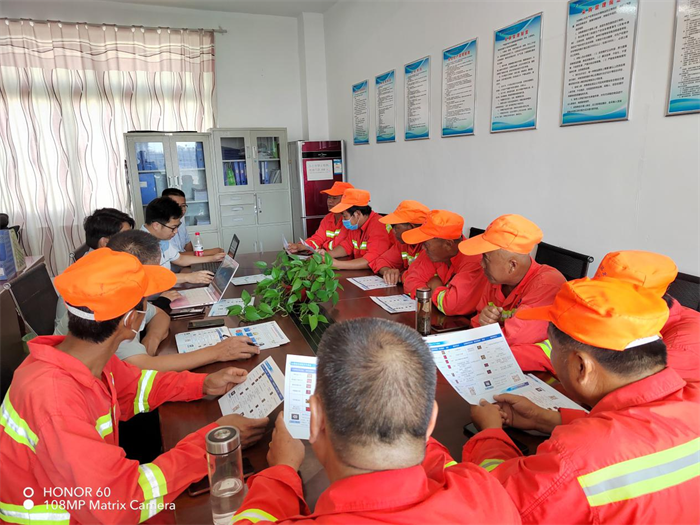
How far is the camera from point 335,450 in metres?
0.68

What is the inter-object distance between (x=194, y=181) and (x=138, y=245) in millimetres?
3653

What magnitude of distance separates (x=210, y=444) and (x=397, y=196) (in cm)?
349

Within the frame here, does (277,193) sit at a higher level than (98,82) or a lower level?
lower

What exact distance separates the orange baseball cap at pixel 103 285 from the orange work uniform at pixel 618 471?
92 centimetres

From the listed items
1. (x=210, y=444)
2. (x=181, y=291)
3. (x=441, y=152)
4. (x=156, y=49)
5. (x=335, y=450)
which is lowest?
(x=181, y=291)

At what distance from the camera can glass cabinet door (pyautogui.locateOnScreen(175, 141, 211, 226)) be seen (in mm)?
4969

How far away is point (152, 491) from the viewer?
3.22ft

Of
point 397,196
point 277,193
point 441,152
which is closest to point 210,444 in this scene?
point 441,152

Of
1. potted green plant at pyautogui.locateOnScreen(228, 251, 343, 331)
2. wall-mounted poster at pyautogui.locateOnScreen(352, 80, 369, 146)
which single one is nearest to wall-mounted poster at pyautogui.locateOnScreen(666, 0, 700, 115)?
potted green plant at pyautogui.locateOnScreen(228, 251, 343, 331)

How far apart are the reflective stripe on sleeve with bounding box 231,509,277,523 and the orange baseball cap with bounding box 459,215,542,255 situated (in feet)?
4.15

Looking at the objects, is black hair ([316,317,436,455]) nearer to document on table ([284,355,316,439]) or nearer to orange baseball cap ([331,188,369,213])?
document on table ([284,355,316,439])

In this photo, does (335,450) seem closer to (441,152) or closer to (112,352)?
(112,352)

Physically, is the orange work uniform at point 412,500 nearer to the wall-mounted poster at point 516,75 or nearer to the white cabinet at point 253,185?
the wall-mounted poster at point 516,75

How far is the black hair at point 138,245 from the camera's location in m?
1.67
